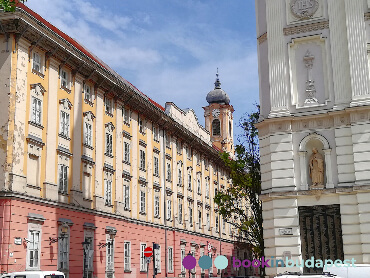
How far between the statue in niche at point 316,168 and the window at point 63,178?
14970 millimetres

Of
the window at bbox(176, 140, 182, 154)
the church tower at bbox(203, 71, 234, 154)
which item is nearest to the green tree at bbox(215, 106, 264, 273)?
the window at bbox(176, 140, 182, 154)

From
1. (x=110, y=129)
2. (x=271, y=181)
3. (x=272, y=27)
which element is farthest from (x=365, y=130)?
(x=110, y=129)

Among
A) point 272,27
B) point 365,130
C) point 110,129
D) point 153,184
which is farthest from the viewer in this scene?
point 153,184

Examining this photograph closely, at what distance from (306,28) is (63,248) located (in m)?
18.4

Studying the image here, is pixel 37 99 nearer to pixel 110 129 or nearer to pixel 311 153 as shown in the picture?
pixel 110 129

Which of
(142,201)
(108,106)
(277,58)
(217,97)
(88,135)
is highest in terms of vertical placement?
(217,97)

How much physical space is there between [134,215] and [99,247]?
6.54 metres

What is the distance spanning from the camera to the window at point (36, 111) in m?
31.1

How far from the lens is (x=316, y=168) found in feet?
86.0

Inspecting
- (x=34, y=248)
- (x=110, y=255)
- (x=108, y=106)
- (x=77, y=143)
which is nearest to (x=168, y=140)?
(x=108, y=106)

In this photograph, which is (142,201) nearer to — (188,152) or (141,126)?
(141,126)

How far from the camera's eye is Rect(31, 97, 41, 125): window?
3109 cm

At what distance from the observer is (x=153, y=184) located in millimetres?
46219

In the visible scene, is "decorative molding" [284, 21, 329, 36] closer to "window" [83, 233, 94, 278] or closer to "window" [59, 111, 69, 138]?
"window" [59, 111, 69, 138]
